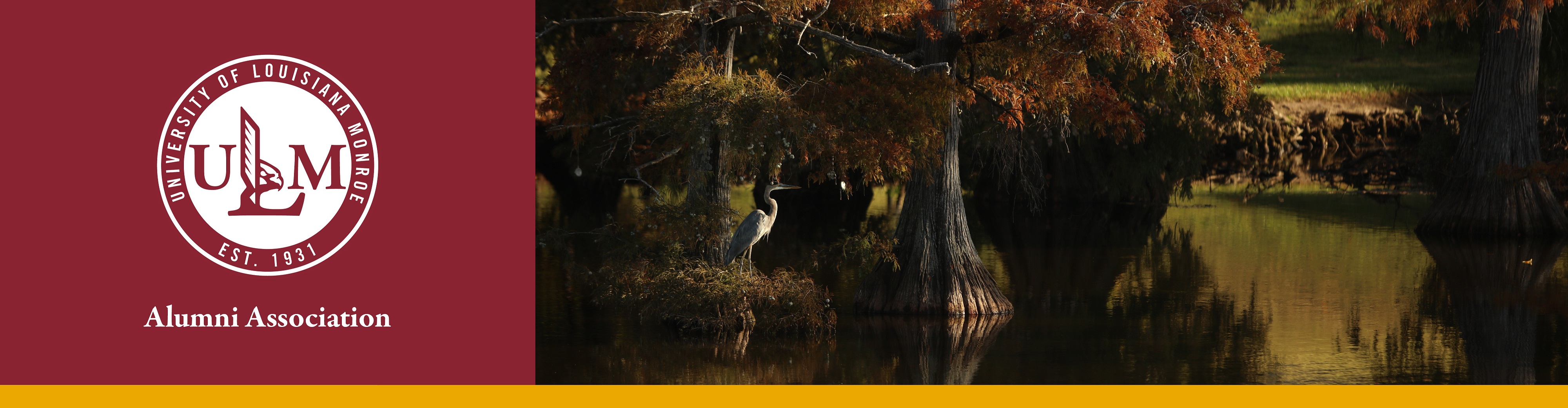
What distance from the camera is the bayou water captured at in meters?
11.8

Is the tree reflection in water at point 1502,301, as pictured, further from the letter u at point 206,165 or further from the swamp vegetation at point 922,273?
the letter u at point 206,165

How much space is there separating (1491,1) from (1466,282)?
6.05 metres

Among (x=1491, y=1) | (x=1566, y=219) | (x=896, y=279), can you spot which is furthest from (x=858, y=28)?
(x=1566, y=219)

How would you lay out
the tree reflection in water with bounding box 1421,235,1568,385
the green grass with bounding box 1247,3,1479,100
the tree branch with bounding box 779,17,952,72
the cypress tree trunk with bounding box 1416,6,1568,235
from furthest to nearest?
1. the green grass with bounding box 1247,3,1479,100
2. the cypress tree trunk with bounding box 1416,6,1568,235
3. the tree branch with bounding box 779,17,952,72
4. the tree reflection in water with bounding box 1421,235,1568,385

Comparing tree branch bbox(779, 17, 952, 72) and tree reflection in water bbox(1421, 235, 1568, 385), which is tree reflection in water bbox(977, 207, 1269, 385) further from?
tree branch bbox(779, 17, 952, 72)

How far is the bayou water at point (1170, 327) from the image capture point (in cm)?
1180

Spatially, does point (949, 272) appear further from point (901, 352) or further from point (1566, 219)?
point (1566, 219)

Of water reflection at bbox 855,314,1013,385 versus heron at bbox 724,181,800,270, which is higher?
heron at bbox 724,181,800,270

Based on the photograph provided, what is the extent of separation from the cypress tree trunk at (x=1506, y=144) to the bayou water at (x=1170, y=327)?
2.26 ft

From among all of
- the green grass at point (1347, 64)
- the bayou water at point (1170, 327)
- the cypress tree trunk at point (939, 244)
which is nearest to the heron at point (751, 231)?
the bayou water at point (1170, 327)

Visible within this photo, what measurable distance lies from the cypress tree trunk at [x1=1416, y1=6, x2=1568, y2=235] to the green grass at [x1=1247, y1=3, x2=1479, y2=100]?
1981 centimetres

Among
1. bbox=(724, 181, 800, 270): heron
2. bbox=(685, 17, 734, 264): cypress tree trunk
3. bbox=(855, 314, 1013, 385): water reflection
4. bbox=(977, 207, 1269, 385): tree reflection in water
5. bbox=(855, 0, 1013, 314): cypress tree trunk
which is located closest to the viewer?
bbox=(855, 314, 1013, 385): water reflection

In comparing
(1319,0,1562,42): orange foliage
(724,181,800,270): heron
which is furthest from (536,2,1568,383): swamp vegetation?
(1319,0,1562,42): orange foliage

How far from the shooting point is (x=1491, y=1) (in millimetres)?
22000
